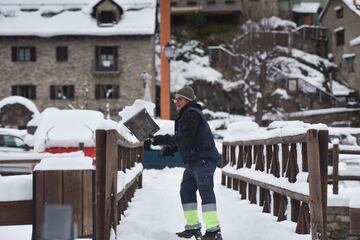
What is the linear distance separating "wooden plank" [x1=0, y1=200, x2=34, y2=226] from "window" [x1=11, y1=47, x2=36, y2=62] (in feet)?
119

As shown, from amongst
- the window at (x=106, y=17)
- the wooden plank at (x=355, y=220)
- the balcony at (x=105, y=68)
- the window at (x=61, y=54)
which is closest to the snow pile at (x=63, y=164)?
the wooden plank at (x=355, y=220)

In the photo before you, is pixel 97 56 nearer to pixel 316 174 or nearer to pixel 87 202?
pixel 316 174

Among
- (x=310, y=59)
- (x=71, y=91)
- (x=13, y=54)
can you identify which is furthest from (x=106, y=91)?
(x=310, y=59)

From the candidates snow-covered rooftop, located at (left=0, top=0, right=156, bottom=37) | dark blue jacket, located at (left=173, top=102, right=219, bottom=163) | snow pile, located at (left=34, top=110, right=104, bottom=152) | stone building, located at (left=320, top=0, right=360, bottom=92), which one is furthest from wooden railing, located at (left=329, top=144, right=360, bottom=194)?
stone building, located at (left=320, top=0, right=360, bottom=92)

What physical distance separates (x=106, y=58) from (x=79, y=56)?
181 centimetres

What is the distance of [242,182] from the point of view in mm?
10664

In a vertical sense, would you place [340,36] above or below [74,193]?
above

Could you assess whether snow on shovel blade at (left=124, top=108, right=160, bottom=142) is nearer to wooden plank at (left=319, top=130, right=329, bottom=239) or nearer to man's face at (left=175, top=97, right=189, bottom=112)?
man's face at (left=175, top=97, right=189, bottom=112)

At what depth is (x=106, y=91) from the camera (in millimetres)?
38344

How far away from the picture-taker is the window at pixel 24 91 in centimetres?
3875

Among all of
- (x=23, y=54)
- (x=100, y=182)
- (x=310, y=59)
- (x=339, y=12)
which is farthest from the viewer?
(x=339, y=12)

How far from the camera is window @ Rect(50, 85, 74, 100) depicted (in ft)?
127

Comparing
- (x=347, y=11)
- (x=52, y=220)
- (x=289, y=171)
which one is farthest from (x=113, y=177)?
(x=347, y=11)

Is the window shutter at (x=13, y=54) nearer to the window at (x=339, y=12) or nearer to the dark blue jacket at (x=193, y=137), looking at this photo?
the window at (x=339, y=12)
